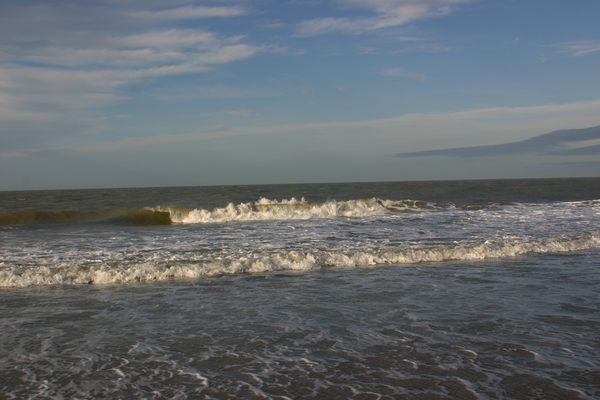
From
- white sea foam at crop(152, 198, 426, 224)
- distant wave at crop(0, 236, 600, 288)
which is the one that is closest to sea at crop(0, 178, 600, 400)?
distant wave at crop(0, 236, 600, 288)

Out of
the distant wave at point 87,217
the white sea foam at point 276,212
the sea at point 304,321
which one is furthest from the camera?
the white sea foam at point 276,212

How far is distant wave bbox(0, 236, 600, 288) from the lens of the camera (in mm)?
7625

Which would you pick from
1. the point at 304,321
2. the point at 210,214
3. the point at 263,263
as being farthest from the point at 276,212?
the point at 304,321

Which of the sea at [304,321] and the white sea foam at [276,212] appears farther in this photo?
the white sea foam at [276,212]

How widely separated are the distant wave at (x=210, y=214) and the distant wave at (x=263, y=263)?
37.0 feet

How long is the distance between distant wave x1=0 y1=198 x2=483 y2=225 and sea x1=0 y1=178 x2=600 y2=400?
10.2 m

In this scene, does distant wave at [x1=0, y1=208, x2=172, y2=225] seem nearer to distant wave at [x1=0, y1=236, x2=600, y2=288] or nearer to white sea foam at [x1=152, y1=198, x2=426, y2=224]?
white sea foam at [x1=152, y1=198, x2=426, y2=224]

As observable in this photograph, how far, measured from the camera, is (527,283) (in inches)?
270

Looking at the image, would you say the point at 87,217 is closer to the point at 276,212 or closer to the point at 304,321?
the point at 276,212

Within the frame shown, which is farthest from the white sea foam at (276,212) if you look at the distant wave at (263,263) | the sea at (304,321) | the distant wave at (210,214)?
the distant wave at (263,263)

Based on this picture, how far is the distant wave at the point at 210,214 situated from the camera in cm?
2061

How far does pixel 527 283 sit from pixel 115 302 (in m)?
6.13

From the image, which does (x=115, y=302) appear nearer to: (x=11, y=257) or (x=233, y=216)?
(x=11, y=257)

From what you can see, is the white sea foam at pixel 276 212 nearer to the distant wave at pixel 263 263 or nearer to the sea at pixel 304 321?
the sea at pixel 304 321
